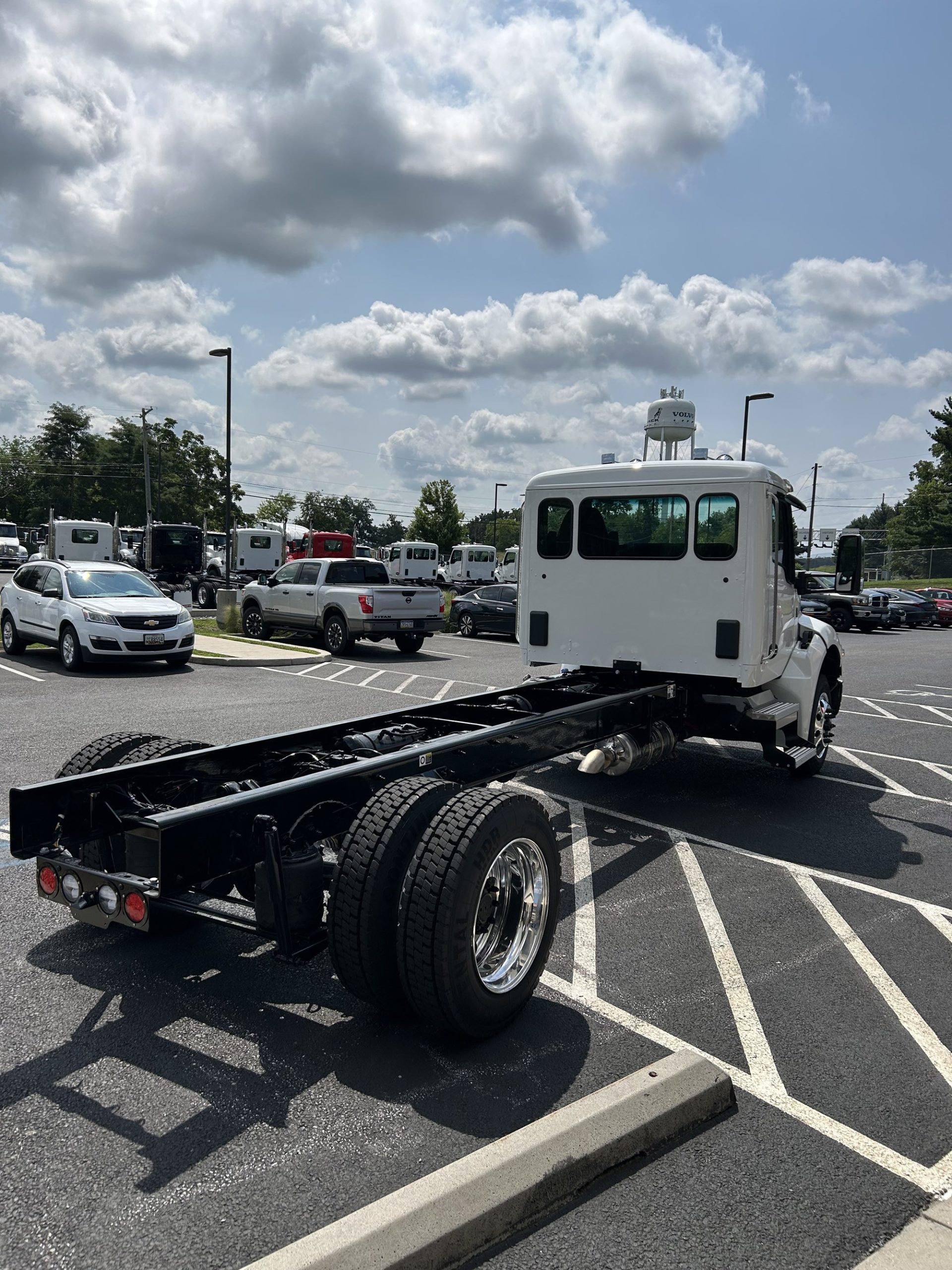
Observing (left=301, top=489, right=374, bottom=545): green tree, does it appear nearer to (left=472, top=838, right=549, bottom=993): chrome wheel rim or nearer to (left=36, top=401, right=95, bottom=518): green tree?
(left=36, top=401, right=95, bottom=518): green tree

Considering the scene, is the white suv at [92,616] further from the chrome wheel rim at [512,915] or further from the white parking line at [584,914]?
the chrome wheel rim at [512,915]

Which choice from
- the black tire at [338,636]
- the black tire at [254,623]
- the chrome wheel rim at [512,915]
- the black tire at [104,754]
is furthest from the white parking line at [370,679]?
the chrome wheel rim at [512,915]

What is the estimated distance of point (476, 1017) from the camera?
3475 mm

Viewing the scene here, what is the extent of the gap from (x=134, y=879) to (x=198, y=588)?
2913 cm

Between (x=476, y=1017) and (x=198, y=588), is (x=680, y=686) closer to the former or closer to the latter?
(x=476, y=1017)

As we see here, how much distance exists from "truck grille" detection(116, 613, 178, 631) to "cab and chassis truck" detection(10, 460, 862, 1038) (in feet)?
28.0

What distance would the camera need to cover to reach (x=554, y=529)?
787cm

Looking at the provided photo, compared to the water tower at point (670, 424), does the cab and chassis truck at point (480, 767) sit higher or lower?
lower

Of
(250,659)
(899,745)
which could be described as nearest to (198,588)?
(250,659)

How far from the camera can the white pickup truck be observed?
1788 cm

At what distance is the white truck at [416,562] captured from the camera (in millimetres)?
42031

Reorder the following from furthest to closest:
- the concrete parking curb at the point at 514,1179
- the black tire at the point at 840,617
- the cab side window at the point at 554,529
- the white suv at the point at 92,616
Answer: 1. the black tire at the point at 840,617
2. the white suv at the point at 92,616
3. the cab side window at the point at 554,529
4. the concrete parking curb at the point at 514,1179

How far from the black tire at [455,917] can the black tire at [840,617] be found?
94.0 ft

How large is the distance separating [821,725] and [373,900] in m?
6.18
